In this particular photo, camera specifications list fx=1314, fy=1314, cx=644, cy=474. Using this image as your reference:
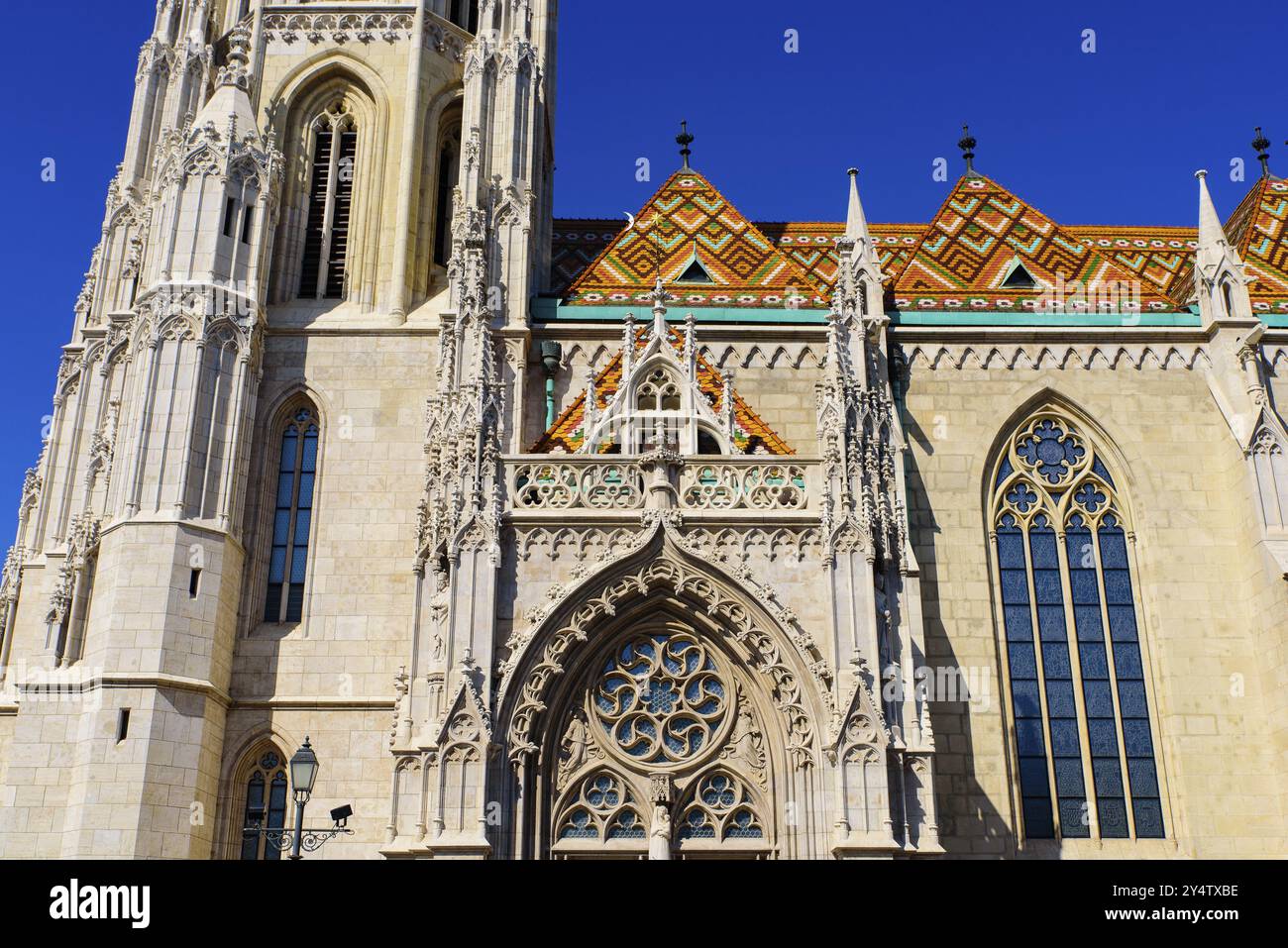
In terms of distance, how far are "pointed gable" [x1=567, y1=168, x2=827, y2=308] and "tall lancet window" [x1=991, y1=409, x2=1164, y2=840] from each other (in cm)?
456

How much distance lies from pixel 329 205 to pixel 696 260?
630 cm

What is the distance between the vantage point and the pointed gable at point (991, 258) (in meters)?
21.9

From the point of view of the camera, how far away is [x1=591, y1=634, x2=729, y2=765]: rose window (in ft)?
51.9

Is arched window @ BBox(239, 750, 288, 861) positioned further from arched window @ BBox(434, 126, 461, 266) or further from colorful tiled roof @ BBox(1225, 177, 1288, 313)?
colorful tiled roof @ BBox(1225, 177, 1288, 313)

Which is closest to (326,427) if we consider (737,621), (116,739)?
(116,739)

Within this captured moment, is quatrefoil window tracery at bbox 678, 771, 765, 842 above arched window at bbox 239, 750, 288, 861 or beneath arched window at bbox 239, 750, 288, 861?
beneath

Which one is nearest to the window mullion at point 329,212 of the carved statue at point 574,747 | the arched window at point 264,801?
the arched window at point 264,801

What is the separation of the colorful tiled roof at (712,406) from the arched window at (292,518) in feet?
11.4

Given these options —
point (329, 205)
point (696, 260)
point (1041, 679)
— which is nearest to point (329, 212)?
point (329, 205)

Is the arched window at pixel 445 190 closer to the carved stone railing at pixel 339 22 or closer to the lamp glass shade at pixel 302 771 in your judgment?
the carved stone railing at pixel 339 22

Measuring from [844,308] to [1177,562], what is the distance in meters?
6.35

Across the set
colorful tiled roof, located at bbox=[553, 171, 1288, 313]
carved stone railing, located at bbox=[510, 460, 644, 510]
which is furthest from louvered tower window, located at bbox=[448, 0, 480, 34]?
carved stone railing, located at bbox=[510, 460, 644, 510]

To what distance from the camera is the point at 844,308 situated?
18266 millimetres

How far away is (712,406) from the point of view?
61.3ft
